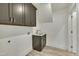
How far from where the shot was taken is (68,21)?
5.74 feet

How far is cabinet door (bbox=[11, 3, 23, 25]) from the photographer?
1584 millimetres

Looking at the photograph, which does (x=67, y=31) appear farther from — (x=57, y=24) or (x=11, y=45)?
(x=11, y=45)

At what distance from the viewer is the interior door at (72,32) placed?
174 cm

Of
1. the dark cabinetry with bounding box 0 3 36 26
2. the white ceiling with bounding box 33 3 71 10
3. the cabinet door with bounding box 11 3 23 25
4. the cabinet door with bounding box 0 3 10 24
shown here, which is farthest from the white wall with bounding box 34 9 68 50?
the cabinet door with bounding box 0 3 10 24

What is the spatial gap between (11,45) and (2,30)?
0.33 m

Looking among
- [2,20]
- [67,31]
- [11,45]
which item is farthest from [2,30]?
[67,31]

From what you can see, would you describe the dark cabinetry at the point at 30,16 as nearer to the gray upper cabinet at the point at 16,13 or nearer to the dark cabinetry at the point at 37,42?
the gray upper cabinet at the point at 16,13

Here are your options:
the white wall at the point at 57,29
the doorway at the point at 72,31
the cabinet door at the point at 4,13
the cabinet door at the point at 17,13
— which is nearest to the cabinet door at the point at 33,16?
the white wall at the point at 57,29

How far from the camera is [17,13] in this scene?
5.52 ft

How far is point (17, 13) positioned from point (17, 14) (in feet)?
0.06

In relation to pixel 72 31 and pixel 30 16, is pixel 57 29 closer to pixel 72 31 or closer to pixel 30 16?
pixel 72 31

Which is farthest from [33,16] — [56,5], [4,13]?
[4,13]

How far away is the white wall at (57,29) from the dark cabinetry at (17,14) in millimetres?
212

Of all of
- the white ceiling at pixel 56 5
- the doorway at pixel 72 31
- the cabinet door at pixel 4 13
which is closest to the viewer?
the cabinet door at pixel 4 13
